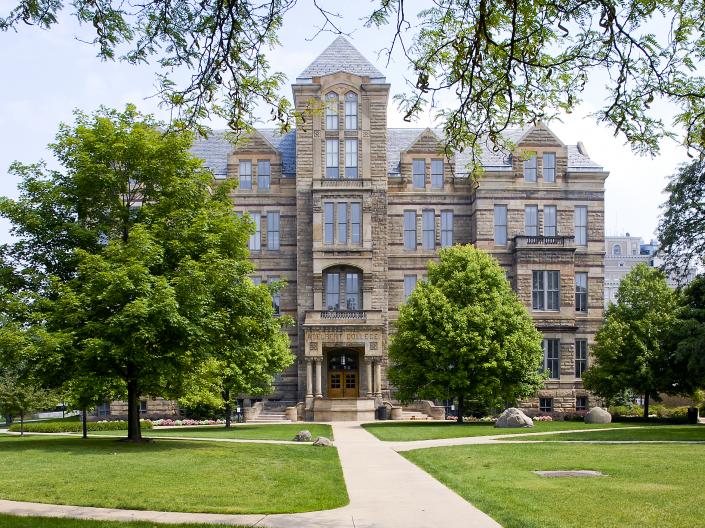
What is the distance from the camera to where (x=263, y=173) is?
2280 inches

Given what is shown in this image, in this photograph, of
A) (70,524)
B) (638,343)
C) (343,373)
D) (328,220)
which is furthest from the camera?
(343,373)

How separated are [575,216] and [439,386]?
722 inches

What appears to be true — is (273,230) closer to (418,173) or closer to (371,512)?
(418,173)

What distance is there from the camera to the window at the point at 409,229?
57.8m

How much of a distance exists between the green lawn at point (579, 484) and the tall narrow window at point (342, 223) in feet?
95.0

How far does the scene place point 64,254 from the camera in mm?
27859

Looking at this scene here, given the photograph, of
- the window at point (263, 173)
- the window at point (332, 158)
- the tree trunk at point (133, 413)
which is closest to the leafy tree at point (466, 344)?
the window at point (332, 158)

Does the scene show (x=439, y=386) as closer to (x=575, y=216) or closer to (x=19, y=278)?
(x=575, y=216)

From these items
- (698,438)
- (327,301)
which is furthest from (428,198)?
(698,438)

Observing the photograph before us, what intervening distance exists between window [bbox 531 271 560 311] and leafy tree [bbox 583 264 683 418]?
4.59 m

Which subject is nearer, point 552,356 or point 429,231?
point 552,356

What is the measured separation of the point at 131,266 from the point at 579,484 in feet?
45.7

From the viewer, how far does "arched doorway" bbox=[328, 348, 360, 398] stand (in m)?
55.7

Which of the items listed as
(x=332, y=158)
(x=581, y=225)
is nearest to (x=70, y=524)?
(x=332, y=158)
